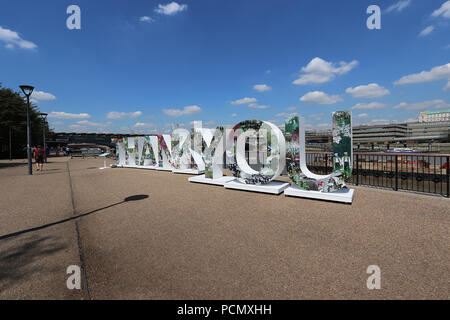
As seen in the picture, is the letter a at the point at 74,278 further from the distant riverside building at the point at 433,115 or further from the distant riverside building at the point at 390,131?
the distant riverside building at the point at 433,115

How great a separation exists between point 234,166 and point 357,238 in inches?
213

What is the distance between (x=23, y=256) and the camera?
3.31m

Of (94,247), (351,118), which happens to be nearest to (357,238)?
(351,118)

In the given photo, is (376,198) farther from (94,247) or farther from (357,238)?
(94,247)

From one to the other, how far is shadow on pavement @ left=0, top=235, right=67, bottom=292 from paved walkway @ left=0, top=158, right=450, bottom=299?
2 cm

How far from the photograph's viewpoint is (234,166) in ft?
28.3

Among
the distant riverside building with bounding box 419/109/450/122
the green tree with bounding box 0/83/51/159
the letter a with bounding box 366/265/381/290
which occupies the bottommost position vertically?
the letter a with bounding box 366/265/381/290

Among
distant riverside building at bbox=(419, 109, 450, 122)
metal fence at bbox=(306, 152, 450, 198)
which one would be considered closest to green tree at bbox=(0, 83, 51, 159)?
metal fence at bbox=(306, 152, 450, 198)

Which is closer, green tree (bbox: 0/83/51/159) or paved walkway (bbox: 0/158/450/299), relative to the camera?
paved walkway (bbox: 0/158/450/299)

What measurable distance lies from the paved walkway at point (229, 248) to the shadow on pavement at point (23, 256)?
0.06 feet

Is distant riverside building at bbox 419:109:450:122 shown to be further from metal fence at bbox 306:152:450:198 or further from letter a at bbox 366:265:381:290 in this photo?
letter a at bbox 366:265:381:290

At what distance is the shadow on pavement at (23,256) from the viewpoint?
2.81m

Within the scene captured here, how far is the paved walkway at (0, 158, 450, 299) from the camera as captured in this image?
99.5 inches
